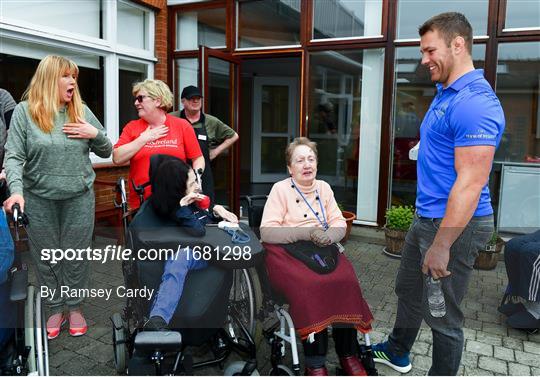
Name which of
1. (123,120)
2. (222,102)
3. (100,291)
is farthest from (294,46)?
(100,291)

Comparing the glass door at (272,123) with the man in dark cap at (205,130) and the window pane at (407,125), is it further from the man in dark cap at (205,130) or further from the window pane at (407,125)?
the man in dark cap at (205,130)

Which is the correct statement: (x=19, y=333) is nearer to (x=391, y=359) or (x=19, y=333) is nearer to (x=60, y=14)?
(x=391, y=359)

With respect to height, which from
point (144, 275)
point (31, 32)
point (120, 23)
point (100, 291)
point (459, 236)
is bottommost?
point (100, 291)

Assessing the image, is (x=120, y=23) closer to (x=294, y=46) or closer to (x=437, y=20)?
(x=294, y=46)

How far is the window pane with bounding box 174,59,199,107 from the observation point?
258 inches

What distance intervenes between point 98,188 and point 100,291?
191 centimetres

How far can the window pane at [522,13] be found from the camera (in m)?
4.95

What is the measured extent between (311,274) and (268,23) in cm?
451

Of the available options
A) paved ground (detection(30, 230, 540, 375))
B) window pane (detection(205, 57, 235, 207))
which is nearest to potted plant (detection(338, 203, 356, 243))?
paved ground (detection(30, 230, 540, 375))

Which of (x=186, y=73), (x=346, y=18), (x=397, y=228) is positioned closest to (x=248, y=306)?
(x=397, y=228)

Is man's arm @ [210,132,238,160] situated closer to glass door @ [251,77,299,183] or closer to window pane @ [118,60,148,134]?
window pane @ [118,60,148,134]

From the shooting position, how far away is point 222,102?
6188 millimetres

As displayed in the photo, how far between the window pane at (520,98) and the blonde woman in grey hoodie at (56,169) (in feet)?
14.2

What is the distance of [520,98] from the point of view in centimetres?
551
